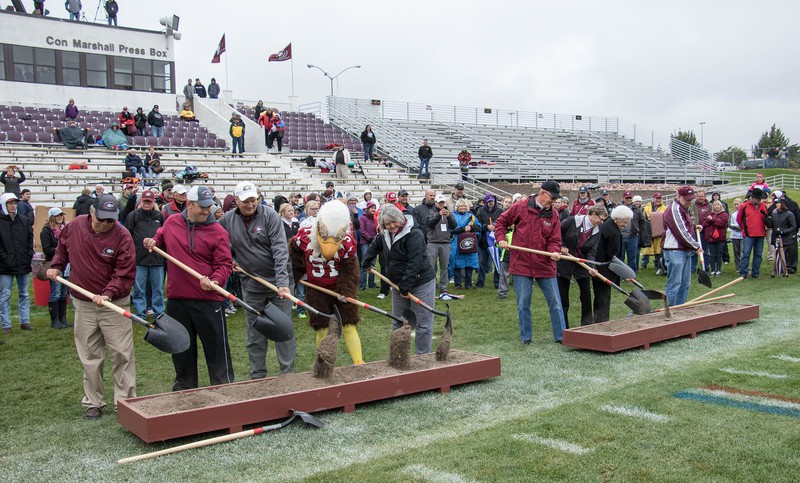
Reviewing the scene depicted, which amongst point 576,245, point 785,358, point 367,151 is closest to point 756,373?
point 785,358

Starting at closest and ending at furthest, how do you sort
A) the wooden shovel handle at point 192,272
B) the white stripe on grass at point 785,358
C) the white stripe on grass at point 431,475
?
the white stripe on grass at point 431,475 < the wooden shovel handle at point 192,272 < the white stripe on grass at point 785,358

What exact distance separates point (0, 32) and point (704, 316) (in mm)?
27088

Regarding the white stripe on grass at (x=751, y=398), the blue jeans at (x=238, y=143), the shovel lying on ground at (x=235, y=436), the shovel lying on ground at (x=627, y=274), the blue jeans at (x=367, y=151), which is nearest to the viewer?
the shovel lying on ground at (x=235, y=436)

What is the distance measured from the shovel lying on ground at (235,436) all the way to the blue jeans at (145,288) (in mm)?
5466

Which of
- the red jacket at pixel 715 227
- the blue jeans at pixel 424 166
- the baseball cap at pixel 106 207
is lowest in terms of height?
the red jacket at pixel 715 227

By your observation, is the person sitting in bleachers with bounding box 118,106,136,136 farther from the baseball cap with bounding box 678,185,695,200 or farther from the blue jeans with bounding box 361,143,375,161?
the baseball cap with bounding box 678,185,695,200

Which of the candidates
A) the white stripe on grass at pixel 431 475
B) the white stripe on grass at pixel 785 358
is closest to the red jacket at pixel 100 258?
the white stripe on grass at pixel 431 475

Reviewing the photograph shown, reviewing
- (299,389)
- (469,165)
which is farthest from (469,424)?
(469,165)

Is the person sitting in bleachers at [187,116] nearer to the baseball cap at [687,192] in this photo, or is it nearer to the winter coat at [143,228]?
the winter coat at [143,228]

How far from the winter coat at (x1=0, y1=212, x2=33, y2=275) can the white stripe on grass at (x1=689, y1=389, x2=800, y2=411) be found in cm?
858

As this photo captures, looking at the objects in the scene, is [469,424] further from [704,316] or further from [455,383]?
[704,316]

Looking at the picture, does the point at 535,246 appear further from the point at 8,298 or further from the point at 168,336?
the point at 8,298

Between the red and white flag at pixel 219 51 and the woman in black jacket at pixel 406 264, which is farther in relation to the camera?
the red and white flag at pixel 219 51

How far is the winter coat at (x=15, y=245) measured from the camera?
980cm
